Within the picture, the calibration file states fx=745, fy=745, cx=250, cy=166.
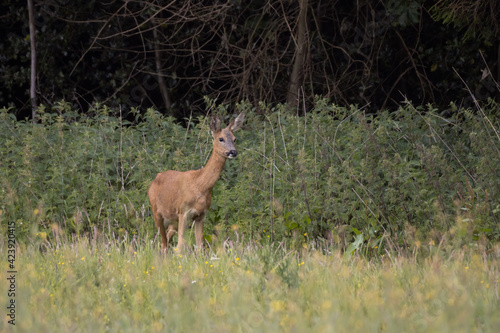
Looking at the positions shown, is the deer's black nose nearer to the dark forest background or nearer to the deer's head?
the deer's head

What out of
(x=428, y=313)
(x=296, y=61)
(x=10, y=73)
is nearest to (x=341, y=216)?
(x=428, y=313)

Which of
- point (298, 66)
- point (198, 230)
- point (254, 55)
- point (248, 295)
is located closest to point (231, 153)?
point (198, 230)

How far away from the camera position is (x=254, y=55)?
11367 mm

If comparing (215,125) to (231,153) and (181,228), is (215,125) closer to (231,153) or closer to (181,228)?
(231,153)

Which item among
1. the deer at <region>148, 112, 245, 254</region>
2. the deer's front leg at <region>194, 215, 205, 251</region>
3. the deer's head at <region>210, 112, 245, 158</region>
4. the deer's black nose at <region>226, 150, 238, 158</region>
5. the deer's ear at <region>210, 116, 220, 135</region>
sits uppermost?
the deer's ear at <region>210, 116, 220, 135</region>

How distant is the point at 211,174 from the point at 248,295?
2227 millimetres

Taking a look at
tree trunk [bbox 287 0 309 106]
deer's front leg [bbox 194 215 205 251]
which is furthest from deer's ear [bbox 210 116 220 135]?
tree trunk [bbox 287 0 309 106]

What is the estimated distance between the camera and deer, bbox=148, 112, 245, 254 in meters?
5.93

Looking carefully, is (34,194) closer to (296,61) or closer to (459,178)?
(459,178)

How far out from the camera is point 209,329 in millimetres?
3182

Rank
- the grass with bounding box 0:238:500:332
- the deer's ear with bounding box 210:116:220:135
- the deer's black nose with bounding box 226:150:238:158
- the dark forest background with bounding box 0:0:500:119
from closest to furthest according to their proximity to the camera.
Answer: the grass with bounding box 0:238:500:332, the deer's black nose with bounding box 226:150:238:158, the deer's ear with bounding box 210:116:220:135, the dark forest background with bounding box 0:0:500:119

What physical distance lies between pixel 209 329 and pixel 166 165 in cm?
472

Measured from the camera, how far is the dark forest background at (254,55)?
1123 centimetres

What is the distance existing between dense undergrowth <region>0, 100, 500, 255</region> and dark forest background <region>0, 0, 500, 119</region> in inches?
98.9
